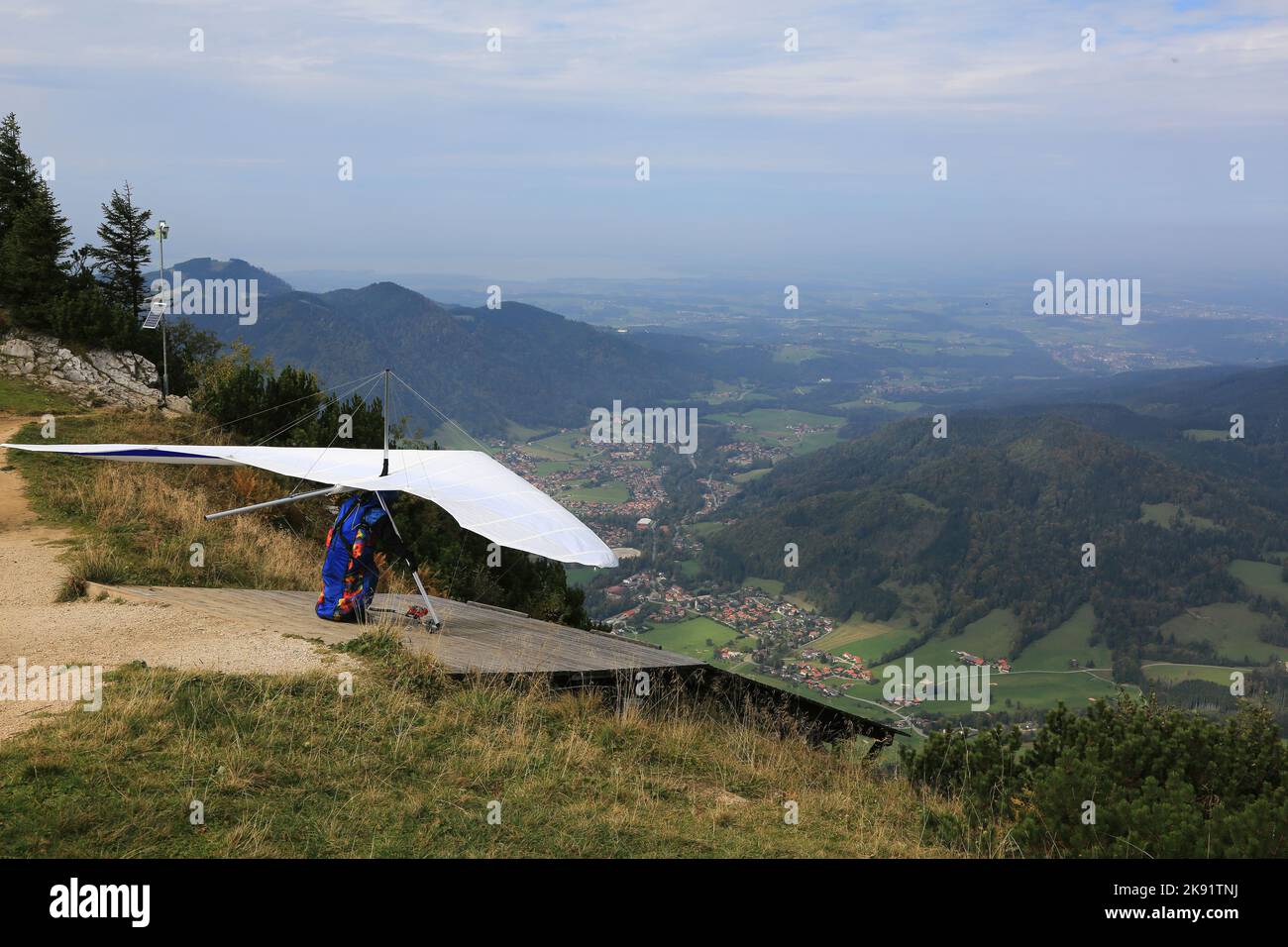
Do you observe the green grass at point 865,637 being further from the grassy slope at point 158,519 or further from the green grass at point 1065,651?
the grassy slope at point 158,519

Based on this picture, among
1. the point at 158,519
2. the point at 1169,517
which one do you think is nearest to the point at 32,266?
the point at 158,519

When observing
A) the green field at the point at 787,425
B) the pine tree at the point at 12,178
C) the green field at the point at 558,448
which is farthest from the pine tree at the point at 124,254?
the green field at the point at 787,425

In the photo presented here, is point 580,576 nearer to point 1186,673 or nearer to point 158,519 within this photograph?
point 1186,673

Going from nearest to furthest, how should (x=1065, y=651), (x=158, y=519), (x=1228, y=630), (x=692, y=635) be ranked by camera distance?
1. (x=158, y=519)
2. (x=692, y=635)
3. (x=1065, y=651)
4. (x=1228, y=630)

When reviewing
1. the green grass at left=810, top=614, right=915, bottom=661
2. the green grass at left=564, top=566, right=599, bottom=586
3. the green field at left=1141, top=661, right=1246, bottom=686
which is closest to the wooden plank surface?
the green grass at left=810, top=614, right=915, bottom=661

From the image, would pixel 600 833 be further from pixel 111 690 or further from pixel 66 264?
pixel 66 264

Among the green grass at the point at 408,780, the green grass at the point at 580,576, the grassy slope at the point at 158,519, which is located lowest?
the green grass at the point at 580,576
